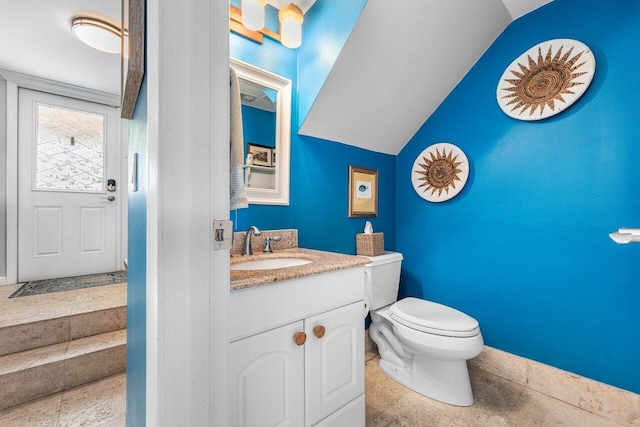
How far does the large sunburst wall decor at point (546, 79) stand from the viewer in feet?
4.82

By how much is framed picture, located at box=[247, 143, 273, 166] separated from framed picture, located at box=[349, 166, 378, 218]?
25.0 inches

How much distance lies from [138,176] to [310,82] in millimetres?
1186

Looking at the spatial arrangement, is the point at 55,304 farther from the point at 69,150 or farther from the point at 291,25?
the point at 291,25

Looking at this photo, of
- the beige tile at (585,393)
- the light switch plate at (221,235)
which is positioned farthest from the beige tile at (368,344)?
the light switch plate at (221,235)

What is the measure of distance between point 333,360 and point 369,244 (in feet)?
2.92

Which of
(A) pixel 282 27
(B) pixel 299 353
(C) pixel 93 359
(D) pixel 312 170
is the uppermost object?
(A) pixel 282 27

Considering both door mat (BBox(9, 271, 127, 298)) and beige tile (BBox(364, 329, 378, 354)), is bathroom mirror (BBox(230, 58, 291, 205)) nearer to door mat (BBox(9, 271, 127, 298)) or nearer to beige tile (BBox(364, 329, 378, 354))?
beige tile (BBox(364, 329, 378, 354))

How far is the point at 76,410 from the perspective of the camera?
4.35 ft

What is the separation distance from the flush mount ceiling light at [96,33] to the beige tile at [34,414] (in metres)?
2.18

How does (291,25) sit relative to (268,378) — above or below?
above

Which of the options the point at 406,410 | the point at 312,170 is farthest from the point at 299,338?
the point at 312,170

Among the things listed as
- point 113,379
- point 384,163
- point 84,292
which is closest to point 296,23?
point 384,163

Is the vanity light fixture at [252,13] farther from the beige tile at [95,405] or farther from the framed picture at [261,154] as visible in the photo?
the beige tile at [95,405]

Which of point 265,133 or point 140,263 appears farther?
point 265,133
